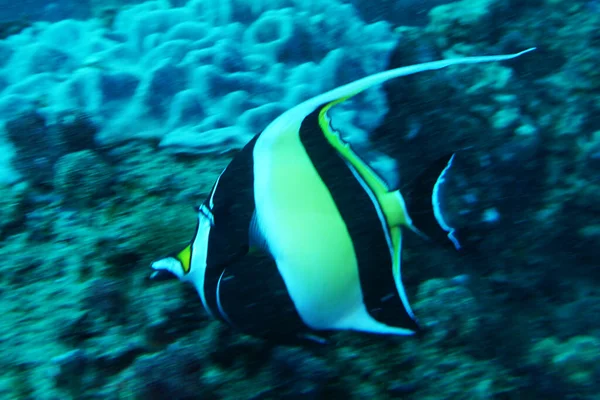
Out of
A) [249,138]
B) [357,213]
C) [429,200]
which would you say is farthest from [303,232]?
[249,138]

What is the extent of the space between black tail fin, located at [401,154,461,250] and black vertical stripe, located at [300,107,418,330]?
0.10 meters

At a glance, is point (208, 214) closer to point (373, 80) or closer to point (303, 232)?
point (303, 232)

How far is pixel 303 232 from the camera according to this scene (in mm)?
1214

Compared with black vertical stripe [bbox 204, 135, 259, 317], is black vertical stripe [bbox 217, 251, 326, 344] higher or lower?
lower

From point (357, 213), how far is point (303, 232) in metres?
0.15

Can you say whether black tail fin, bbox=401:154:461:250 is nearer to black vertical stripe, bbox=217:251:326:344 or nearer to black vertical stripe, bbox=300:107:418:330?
black vertical stripe, bbox=300:107:418:330

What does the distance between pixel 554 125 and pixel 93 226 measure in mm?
2009

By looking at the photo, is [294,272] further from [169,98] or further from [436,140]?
[169,98]

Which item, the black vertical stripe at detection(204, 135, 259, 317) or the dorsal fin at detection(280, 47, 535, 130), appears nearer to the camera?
the dorsal fin at detection(280, 47, 535, 130)

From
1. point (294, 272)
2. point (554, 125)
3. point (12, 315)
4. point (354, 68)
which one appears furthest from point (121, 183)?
point (554, 125)

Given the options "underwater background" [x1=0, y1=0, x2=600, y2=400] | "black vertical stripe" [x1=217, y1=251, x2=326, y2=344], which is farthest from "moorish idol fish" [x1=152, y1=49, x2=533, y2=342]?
"underwater background" [x1=0, y1=0, x2=600, y2=400]

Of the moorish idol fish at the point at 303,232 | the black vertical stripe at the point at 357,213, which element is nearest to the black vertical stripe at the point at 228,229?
the moorish idol fish at the point at 303,232

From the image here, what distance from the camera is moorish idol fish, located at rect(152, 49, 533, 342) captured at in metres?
1.22

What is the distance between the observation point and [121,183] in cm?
201
